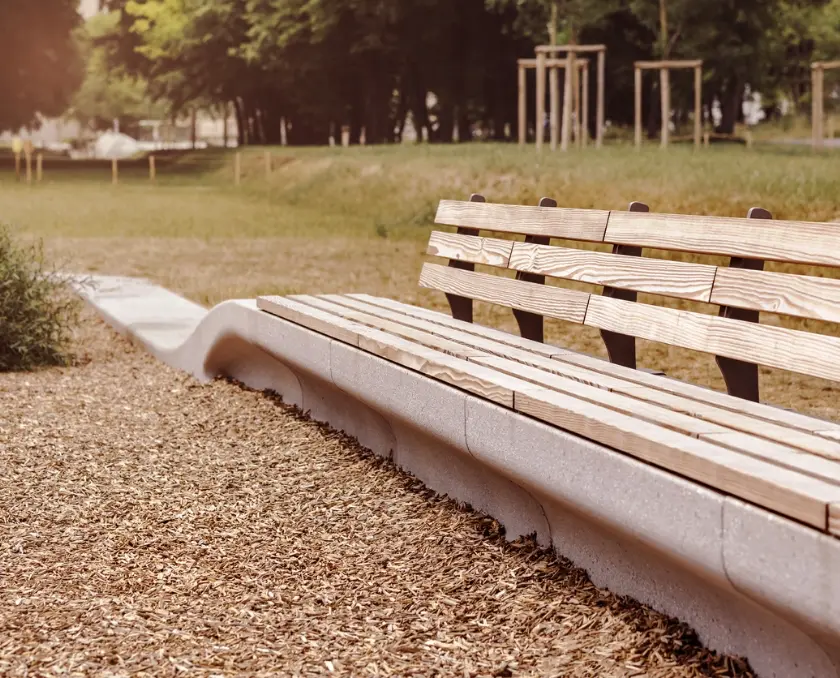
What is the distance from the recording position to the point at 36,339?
6984 millimetres

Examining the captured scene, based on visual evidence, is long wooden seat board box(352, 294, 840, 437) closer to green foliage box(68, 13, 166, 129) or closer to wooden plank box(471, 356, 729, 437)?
wooden plank box(471, 356, 729, 437)

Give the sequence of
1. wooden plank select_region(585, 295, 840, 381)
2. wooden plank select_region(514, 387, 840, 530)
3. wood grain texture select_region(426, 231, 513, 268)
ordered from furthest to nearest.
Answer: wood grain texture select_region(426, 231, 513, 268) → wooden plank select_region(585, 295, 840, 381) → wooden plank select_region(514, 387, 840, 530)

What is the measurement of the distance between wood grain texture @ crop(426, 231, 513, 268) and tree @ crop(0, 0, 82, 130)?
50.6 meters

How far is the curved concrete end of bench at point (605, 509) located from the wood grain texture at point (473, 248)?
2.60 feet

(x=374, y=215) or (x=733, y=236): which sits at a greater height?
(x=733, y=236)

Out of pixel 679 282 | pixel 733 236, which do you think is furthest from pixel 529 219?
pixel 733 236

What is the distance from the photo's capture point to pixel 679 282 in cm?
398

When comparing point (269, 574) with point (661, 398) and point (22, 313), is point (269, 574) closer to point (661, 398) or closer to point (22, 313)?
point (661, 398)

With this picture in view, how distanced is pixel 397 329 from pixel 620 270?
85 cm

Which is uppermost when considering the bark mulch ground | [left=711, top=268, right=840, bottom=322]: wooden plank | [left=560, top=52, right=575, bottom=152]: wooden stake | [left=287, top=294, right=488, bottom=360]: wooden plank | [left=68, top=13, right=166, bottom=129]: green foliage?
[left=68, top=13, right=166, bottom=129]: green foliage

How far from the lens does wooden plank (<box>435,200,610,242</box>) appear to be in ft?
15.1

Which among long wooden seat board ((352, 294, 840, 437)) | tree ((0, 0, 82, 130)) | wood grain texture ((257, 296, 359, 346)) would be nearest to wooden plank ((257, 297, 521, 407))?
wood grain texture ((257, 296, 359, 346))

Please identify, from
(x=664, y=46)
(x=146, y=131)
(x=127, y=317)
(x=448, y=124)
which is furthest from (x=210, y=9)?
(x=146, y=131)

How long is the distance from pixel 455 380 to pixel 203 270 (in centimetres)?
904
